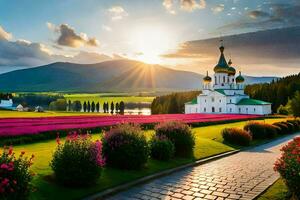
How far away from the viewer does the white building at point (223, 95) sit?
3937 inches

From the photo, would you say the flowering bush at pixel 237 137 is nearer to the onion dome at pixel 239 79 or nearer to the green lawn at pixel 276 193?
the green lawn at pixel 276 193

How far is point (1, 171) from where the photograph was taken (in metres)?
8.33

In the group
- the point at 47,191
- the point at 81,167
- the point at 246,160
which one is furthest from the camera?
the point at 246,160

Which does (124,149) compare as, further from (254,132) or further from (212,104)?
(212,104)

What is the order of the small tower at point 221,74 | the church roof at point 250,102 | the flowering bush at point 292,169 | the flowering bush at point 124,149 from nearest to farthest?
the flowering bush at point 292,169
the flowering bush at point 124,149
the church roof at point 250,102
the small tower at point 221,74

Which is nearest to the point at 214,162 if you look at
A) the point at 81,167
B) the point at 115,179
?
the point at 115,179

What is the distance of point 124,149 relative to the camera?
14375 millimetres

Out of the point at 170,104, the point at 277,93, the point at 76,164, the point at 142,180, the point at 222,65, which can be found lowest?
the point at 142,180

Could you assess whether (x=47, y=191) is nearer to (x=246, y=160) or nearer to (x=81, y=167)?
(x=81, y=167)

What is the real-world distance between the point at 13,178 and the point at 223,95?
316ft

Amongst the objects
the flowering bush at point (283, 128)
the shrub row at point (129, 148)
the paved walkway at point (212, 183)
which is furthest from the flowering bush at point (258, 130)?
the shrub row at point (129, 148)

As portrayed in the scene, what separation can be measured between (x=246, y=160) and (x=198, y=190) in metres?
8.63

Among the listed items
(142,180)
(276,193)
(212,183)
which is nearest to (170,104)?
(212,183)

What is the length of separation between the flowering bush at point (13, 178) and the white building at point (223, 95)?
93094 mm
